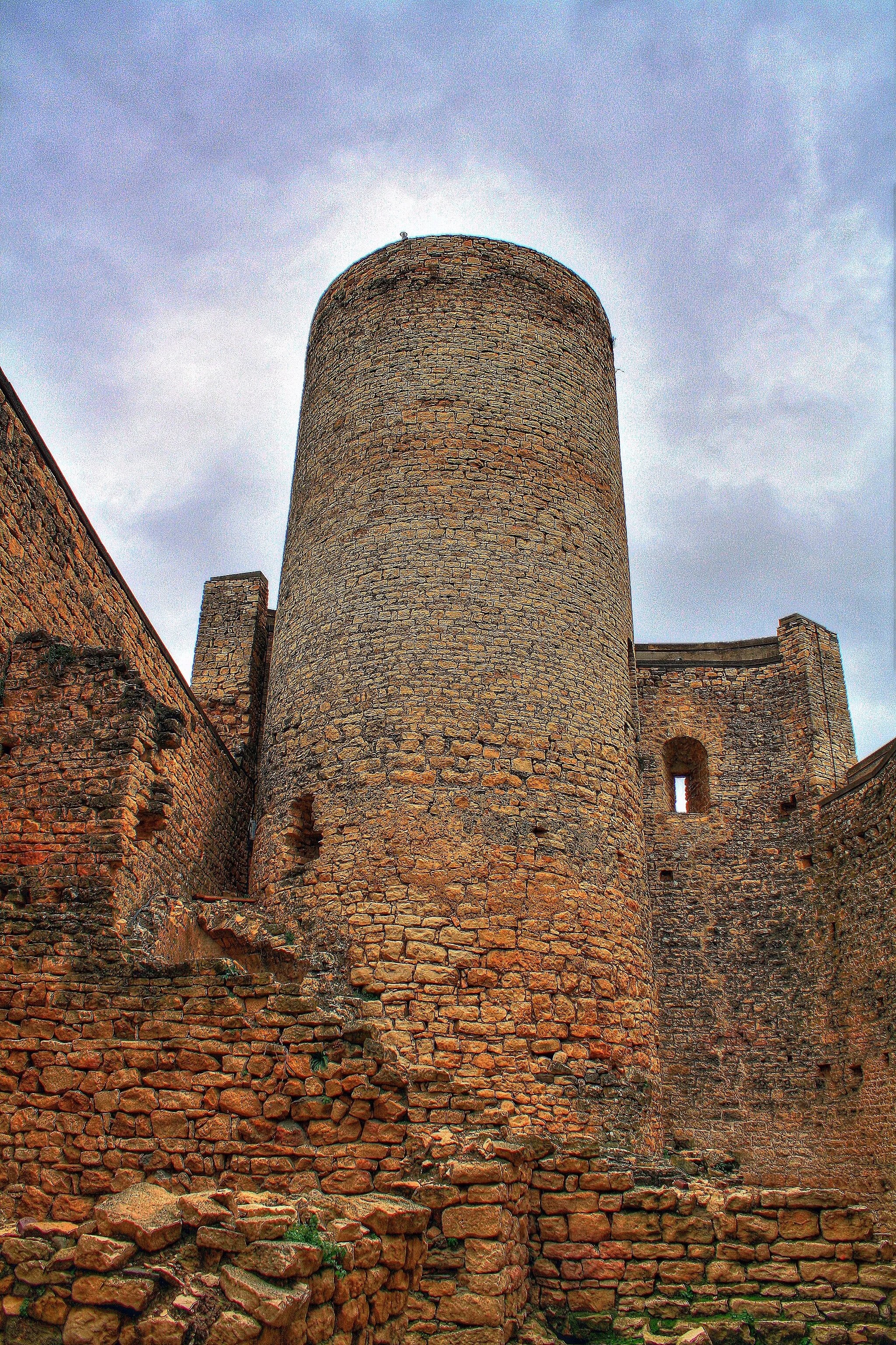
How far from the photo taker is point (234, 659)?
13188 millimetres

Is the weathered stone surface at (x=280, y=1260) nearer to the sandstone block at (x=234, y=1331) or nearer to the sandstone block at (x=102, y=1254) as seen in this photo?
the sandstone block at (x=234, y=1331)

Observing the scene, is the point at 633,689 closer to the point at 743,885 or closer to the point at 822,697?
the point at 743,885

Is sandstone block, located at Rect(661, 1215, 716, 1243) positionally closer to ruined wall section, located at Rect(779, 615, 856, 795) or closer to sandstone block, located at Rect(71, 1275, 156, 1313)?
sandstone block, located at Rect(71, 1275, 156, 1313)

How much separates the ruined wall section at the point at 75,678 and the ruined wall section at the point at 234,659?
5.69ft

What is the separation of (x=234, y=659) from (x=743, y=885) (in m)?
7.82

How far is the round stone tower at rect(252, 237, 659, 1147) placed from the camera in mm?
8414

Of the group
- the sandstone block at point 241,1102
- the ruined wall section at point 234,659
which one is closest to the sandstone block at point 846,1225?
the sandstone block at point 241,1102

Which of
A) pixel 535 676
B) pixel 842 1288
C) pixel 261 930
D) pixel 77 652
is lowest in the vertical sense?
pixel 842 1288

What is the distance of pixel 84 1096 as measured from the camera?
5.98 meters

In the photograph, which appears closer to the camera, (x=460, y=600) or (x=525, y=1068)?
(x=525, y=1068)

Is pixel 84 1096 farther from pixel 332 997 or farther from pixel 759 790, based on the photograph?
pixel 759 790

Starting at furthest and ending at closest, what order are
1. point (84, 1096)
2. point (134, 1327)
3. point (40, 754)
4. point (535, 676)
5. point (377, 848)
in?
1. point (535, 676)
2. point (377, 848)
3. point (40, 754)
4. point (84, 1096)
5. point (134, 1327)

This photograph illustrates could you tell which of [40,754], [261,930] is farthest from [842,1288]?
[40,754]

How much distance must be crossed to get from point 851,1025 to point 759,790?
352 cm
